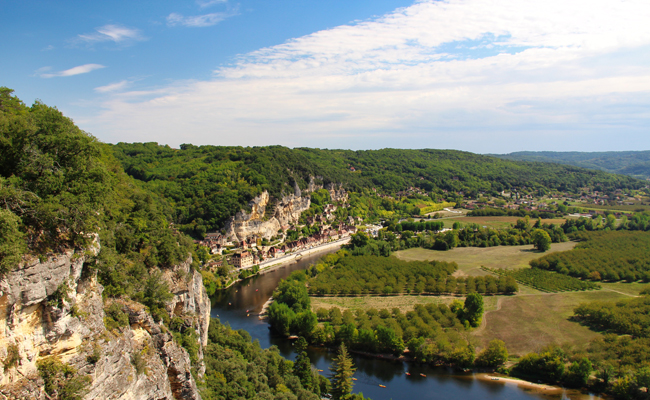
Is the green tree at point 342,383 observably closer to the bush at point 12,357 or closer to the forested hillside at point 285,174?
the bush at point 12,357

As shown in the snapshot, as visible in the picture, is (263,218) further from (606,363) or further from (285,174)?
(606,363)

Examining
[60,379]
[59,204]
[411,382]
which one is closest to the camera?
[60,379]

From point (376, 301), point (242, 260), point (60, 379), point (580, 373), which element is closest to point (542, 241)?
point (376, 301)

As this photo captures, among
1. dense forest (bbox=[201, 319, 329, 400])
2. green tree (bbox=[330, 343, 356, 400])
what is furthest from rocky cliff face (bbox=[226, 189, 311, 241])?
green tree (bbox=[330, 343, 356, 400])

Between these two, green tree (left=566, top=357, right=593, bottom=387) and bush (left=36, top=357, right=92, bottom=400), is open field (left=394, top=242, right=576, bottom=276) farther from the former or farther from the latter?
bush (left=36, top=357, right=92, bottom=400)

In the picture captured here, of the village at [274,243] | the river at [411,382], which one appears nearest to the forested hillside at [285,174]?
the village at [274,243]

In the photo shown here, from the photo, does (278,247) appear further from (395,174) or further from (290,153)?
(395,174)
